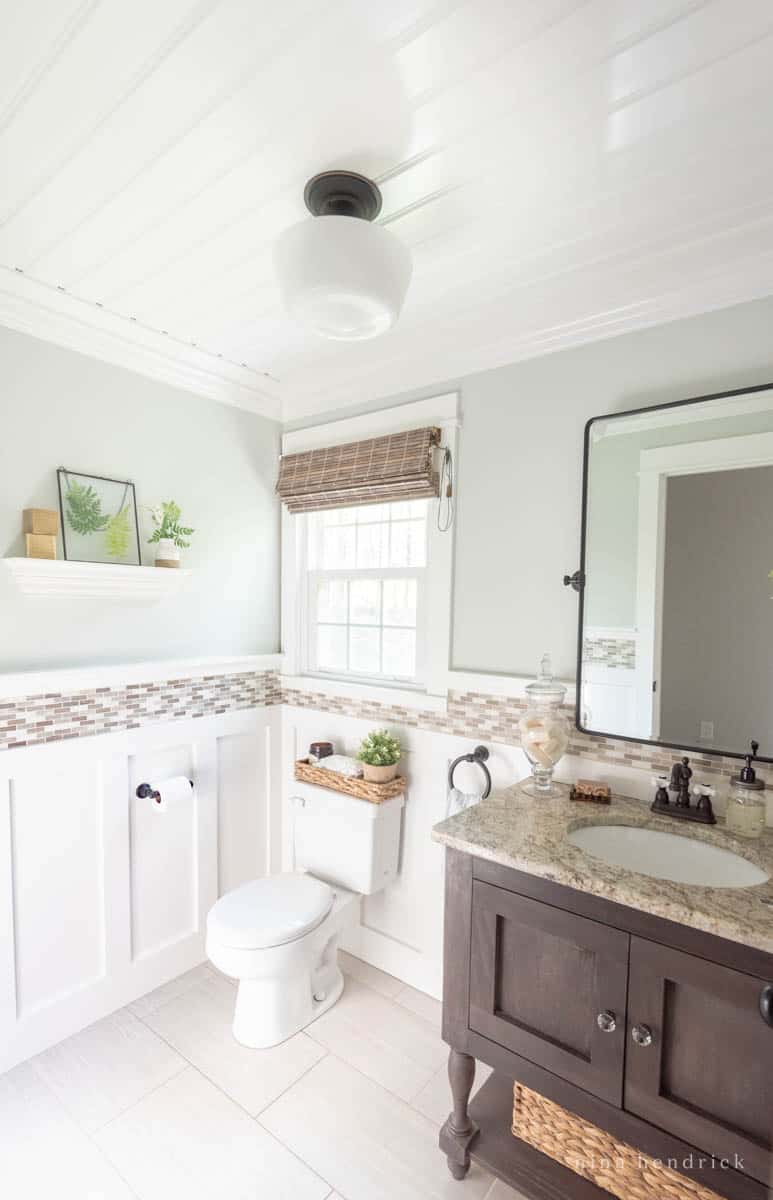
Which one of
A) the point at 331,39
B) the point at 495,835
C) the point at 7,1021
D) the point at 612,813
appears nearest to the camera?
the point at 331,39

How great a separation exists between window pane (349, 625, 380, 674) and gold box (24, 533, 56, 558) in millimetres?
1165

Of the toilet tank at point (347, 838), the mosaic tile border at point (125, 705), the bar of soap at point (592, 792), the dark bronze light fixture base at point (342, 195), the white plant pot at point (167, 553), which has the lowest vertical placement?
the toilet tank at point (347, 838)

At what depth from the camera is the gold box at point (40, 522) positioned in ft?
5.73

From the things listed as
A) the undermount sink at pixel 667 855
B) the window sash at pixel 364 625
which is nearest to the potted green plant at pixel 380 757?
the window sash at pixel 364 625

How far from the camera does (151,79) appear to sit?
40.5 inches

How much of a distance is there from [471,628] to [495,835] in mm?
784

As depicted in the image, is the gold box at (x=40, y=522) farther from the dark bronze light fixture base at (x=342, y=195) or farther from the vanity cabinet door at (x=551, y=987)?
the vanity cabinet door at (x=551, y=987)

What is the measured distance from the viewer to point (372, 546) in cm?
239

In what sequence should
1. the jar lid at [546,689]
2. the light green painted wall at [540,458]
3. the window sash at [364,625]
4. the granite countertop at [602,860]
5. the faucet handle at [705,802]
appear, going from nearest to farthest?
the granite countertop at [602,860], the faucet handle at [705,802], the light green painted wall at [540,458], the jar lid at [546,689], the window sash at [364,625]

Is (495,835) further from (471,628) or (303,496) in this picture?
(303,496)

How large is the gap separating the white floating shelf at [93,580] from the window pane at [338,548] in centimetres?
66

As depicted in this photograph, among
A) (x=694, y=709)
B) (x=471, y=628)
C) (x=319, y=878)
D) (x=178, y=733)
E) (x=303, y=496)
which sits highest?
(x=303, y=496)

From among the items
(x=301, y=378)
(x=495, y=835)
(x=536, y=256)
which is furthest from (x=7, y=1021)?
(x=536, y=256)

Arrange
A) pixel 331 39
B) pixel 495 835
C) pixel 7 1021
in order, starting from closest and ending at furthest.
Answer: pixel 331 39
pixel 495 835
pixel 7 1021
